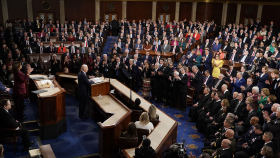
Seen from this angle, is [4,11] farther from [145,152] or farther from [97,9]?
[145,152]

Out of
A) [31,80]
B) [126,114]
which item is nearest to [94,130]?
[126,114]

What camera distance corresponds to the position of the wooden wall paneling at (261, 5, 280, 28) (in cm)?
1853

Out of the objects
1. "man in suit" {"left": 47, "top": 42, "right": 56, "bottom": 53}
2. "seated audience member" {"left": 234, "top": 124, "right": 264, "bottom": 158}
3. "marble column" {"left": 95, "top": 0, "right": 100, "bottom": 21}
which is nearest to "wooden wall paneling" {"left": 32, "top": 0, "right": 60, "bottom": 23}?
"marble column" {"left": 95, "top": 0, "right": 100, "bottom": 21}

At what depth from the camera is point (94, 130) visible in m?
6.85

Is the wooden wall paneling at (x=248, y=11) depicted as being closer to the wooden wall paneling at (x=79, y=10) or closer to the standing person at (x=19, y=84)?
the wooden wall paneling at (x=79, y=10)

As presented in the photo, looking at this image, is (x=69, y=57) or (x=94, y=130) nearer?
(x=94, y=130)

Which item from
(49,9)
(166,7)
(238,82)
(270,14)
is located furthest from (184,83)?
(166,7)

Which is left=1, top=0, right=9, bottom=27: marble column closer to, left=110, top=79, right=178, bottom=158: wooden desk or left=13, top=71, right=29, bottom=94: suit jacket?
left=13, top=71, right=29, bottom=94: suit jacket

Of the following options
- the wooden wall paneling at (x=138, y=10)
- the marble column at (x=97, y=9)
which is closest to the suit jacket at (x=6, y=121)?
the marble column at (x=97, y=9)

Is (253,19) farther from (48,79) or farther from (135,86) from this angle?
(48,79)

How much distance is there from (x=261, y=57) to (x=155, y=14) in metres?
13.0

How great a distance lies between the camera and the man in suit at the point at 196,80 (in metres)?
8.41

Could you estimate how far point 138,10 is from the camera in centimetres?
2130

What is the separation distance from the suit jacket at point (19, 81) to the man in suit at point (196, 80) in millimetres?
4863
